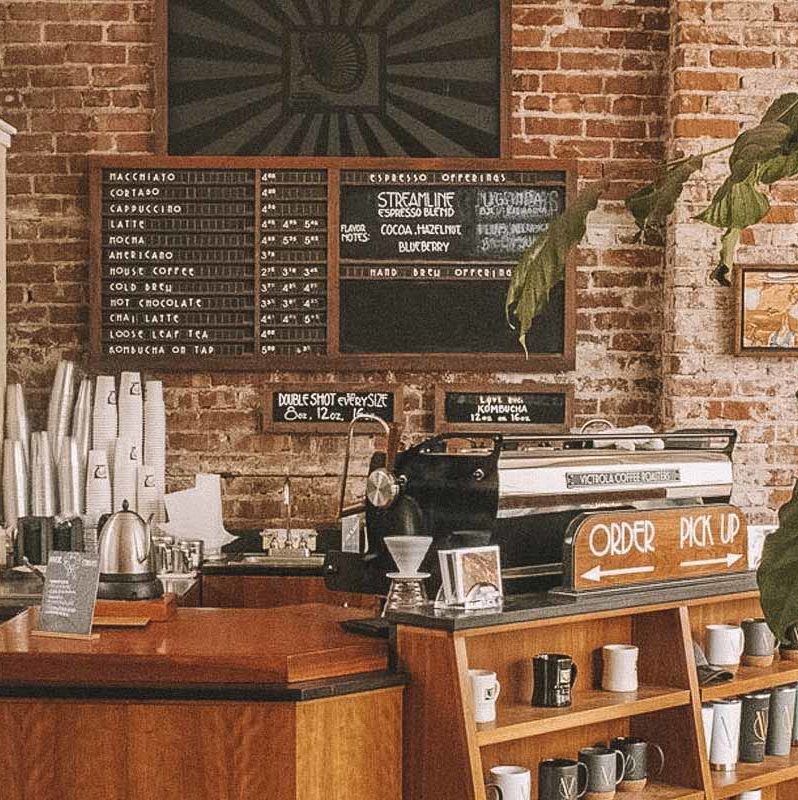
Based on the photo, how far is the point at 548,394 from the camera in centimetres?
506

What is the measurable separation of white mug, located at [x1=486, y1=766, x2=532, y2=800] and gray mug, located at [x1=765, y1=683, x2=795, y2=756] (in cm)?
85

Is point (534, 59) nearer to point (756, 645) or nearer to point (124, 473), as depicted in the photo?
point (124, 473)

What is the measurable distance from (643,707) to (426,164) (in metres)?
2.67

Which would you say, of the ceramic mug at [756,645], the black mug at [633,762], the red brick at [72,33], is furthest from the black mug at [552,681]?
the red brick at [72,33]

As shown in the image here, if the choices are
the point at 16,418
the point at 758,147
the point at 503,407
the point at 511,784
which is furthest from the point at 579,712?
the point at 16,418

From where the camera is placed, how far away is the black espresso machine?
→ 2.97m

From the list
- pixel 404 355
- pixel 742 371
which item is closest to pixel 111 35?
pixel 404 355

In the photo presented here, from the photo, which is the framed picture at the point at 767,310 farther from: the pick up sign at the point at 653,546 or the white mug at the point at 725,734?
the white mug at the point at 725,734

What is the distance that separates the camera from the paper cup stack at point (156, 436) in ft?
15.8

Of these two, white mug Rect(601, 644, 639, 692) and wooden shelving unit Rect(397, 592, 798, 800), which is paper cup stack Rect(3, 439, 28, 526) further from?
white mug Rect(601, 644, 639, 692)

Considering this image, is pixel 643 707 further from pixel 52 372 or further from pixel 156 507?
pixel 52 372

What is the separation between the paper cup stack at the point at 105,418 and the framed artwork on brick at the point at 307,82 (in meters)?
0.96

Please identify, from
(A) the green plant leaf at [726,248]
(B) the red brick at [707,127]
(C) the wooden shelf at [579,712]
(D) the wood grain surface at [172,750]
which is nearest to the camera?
(A) the green plant leaf at [726,248]

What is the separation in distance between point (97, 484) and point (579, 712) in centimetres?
239
